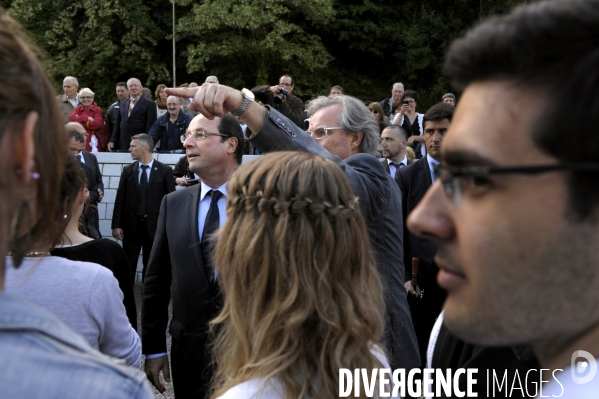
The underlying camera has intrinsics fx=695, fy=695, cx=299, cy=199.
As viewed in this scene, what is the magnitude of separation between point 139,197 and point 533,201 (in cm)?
908

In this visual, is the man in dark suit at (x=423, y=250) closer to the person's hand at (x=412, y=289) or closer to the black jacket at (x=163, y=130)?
the person's hand at (x=412, y=289)

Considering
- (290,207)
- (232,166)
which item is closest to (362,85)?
(232,166)

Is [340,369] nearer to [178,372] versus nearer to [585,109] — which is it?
[585,109]

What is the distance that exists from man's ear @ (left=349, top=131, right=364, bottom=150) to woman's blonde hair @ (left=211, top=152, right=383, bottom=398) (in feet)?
7.03

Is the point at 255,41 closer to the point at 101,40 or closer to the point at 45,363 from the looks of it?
the point at 101,40

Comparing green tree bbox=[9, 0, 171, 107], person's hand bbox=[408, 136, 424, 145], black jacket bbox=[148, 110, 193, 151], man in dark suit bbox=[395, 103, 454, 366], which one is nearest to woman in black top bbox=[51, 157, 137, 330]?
man in dark suit bbox=[395, 103, 454, 366]

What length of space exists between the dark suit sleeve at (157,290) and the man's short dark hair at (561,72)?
331 cm

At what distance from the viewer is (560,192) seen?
105 cm

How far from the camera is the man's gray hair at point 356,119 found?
418 centimetres

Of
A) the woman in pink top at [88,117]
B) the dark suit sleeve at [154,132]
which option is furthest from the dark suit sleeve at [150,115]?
the dark suit sleeve at [154,132]

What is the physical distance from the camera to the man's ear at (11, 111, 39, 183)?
41.9 inches

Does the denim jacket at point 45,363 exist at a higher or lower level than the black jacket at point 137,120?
higher

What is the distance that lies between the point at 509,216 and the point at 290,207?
3.18 ft

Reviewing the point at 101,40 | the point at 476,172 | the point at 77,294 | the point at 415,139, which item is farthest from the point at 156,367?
the point at 101,40
